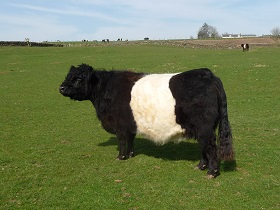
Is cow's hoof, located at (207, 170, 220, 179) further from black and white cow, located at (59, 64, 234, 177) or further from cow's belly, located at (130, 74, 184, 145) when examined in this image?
cow's belly, located at (130, 74, 184, 145)

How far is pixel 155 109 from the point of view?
6953 millimetres

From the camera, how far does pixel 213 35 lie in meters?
134

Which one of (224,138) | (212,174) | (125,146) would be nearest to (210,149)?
(224,138)

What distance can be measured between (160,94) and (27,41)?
184 ft

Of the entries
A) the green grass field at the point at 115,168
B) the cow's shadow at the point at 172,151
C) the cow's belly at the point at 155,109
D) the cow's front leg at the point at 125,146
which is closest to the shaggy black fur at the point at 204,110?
the cow's belly at the point at 155,109

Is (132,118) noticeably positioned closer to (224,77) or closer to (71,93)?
(71,93)

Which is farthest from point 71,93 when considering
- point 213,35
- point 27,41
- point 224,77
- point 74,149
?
point 213,35

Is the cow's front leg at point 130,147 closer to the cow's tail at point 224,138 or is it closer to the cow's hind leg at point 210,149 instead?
the cow's hind leg at point 210,149

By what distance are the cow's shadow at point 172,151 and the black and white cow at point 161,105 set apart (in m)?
0.56

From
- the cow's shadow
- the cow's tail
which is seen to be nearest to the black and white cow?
the cow's tail

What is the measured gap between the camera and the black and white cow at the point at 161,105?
6516mm

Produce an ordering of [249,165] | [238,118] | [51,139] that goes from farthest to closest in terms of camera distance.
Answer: [238,118]
[51,139]
[249,165]

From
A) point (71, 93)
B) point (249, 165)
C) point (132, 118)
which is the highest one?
point (71, 93)

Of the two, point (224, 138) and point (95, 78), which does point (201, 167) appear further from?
point (95, 78)
